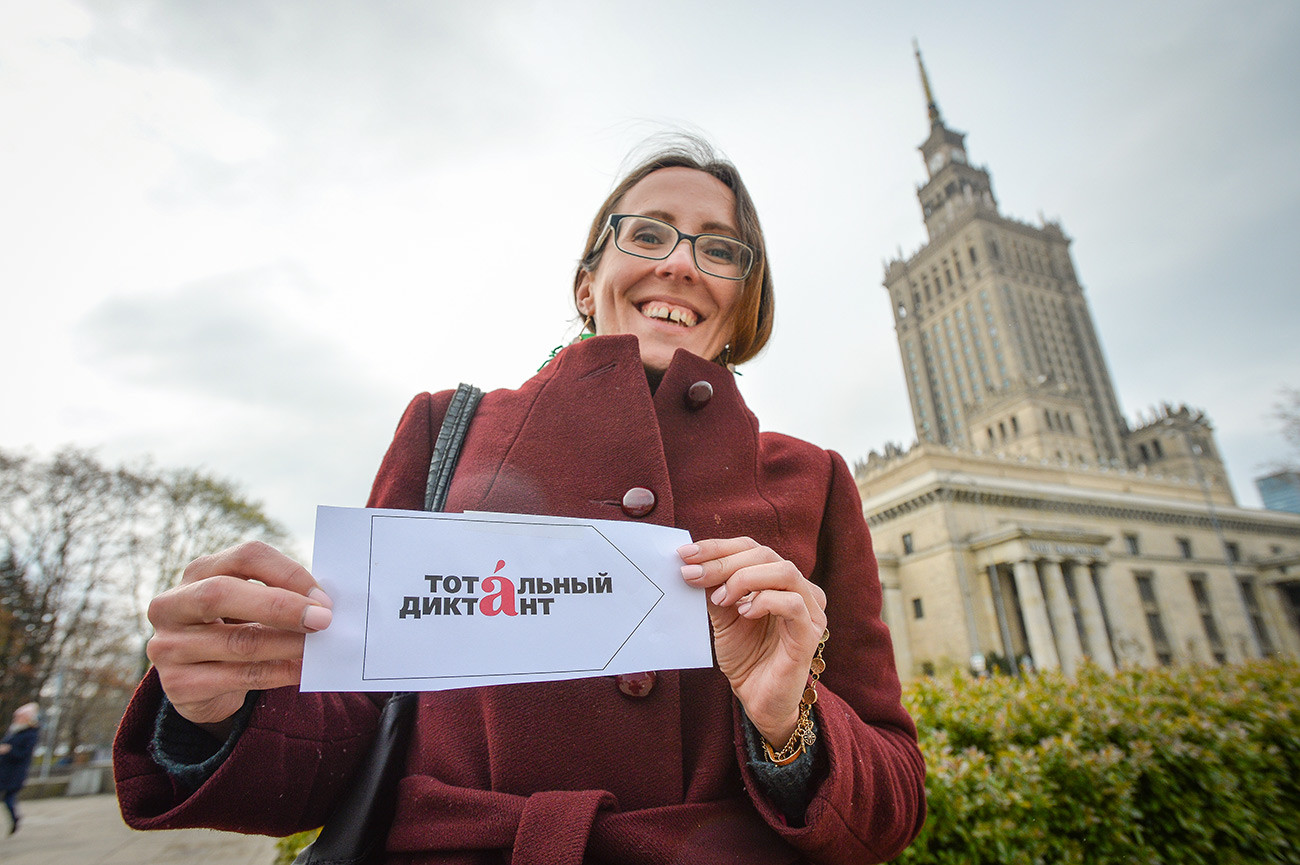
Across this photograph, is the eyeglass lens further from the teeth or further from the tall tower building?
the tall tower building

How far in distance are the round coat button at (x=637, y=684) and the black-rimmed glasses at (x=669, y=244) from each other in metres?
1.00

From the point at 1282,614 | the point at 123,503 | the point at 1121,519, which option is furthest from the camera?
the point at 1282,614

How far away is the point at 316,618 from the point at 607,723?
54 centimetres

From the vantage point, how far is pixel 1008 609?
112 feet

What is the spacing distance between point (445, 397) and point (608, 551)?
660 mm

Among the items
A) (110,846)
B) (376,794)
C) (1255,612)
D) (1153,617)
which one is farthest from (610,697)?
(1255,612)

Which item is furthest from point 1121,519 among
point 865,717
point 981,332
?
point 865,717

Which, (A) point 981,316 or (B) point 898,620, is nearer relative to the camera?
(B) point 898,620

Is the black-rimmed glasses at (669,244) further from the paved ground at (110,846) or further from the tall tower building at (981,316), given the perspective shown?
the tall tower building at (981,316)

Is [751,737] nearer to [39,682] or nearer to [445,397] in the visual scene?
[445,397]

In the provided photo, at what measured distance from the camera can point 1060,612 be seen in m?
32.6

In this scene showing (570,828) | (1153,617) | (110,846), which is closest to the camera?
(570,828)

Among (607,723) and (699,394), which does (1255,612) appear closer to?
(699,394)

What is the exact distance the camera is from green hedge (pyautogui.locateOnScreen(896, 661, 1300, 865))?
109 inches
